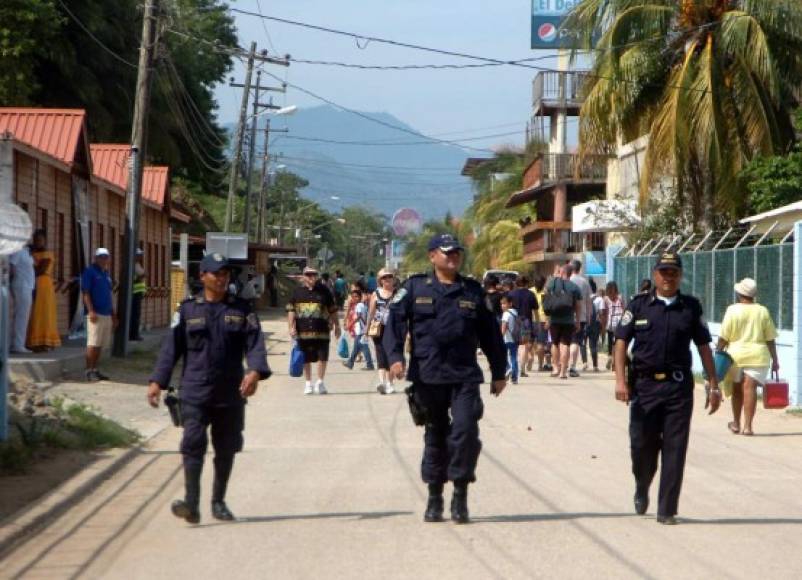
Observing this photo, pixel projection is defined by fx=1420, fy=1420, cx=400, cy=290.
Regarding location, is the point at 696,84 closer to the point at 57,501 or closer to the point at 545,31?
the point at 57,501

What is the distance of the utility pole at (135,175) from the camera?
80.7 feet

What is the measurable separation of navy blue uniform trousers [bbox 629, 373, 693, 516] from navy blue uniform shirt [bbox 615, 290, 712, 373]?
0.14 meters

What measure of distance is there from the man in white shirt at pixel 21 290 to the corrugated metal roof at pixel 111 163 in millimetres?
15044

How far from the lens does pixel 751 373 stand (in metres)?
15.2

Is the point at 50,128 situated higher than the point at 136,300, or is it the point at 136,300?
the point at 50,128

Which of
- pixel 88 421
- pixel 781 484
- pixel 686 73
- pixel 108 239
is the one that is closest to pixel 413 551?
pixel 781 484

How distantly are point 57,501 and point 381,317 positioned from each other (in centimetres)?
1040

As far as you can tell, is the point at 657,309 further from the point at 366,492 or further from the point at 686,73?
the point at 686,73

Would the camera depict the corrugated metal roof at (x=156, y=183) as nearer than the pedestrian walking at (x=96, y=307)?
No

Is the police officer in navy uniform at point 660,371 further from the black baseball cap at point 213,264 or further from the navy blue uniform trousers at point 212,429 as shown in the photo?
the black baseball cap at point 213,264

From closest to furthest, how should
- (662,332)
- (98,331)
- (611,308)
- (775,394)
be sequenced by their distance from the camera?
(662,332) → (775,394) → (98,331) → (611,308)

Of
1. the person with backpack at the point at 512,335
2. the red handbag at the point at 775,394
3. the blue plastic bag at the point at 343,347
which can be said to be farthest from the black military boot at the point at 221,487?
the blue plastic bag at the point at 343,347

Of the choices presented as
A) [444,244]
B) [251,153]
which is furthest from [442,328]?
[251,153]

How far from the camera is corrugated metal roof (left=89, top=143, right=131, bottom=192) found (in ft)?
115
